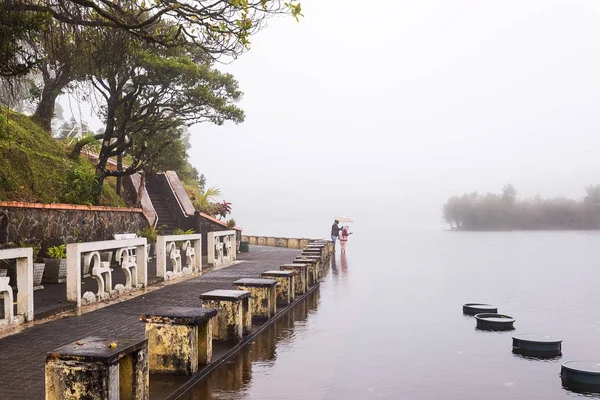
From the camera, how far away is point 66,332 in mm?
9000

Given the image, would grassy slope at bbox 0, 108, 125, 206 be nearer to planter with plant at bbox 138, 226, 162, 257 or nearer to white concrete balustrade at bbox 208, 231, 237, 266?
planter with plant at bbox 138, 226, 162, 257

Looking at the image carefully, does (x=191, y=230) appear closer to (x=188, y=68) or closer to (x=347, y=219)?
(x=188, y=68)

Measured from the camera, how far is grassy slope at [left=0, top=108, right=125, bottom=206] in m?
15.6

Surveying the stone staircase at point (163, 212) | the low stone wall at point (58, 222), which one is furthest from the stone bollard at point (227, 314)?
the stone staircase at point (163, 212)

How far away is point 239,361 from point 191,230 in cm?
1695

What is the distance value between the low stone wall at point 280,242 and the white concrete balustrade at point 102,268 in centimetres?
2100

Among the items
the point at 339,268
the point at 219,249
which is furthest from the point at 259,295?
the point at 339,268

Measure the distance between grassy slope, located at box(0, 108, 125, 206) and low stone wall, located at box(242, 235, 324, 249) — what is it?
564 inches

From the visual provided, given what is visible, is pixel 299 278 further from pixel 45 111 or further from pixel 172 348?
pixel 45 111

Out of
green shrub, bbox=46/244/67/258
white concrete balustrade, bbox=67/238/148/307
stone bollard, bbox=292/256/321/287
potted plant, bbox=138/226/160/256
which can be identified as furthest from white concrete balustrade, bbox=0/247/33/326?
potted plant, bbox=138/226/160/256

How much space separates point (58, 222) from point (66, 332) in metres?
7.15

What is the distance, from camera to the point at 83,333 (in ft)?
29.1

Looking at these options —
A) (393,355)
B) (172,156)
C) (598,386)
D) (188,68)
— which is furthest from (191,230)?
(598,386)

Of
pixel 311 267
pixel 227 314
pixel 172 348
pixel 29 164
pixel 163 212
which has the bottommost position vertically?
pixel 172 348
